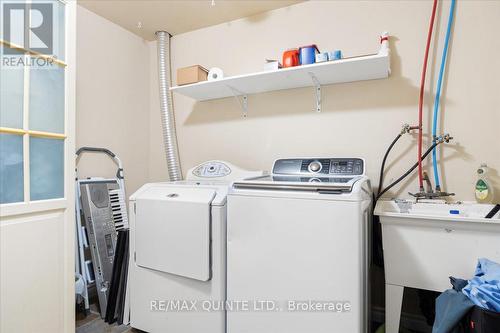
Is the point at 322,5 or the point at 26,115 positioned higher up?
the point at 322,5

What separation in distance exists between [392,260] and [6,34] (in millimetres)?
2324

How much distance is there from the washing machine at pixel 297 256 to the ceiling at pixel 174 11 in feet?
5.28

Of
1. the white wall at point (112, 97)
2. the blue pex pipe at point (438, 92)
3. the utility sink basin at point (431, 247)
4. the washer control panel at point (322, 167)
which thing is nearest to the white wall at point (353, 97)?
the blue pex pipe at point (438, 92)

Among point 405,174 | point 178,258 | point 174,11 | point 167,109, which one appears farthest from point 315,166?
point 174,11

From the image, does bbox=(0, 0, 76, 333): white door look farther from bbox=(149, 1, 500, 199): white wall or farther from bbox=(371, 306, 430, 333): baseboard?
bbox=(371, 306, 430, 333): baseboard

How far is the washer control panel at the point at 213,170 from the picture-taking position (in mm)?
2158

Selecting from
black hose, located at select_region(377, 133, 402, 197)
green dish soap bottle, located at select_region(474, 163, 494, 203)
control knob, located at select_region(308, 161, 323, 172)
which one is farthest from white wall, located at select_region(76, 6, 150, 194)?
green dish soap bottle, located at select_region(474, 163, 494, 203)

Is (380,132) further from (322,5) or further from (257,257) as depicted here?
(257,257)

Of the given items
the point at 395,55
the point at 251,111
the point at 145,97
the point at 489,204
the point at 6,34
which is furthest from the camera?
the point at 145,97

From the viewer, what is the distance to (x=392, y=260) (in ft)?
4.95

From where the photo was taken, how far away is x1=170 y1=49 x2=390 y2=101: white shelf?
1.77 m

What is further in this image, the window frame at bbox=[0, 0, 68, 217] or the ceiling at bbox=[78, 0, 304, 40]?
→ the ceiling at bbox=[78, 0, 304, 40]

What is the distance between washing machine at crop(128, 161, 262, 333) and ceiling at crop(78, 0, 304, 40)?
5.01ft

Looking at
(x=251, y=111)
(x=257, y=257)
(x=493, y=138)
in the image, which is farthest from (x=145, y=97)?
(x=493, y=138)
